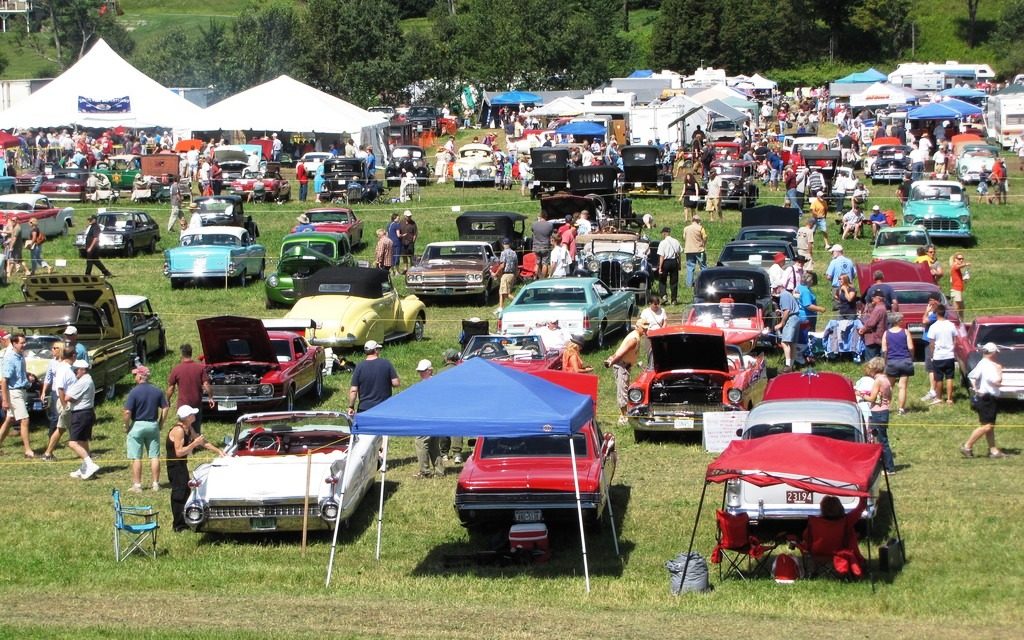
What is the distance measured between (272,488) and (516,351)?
22.7ft

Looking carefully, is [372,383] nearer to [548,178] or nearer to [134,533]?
[134,533]

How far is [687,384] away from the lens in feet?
61.3

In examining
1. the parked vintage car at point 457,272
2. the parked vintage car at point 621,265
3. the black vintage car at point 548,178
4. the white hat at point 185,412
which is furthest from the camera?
the black vintage car at point 548,178

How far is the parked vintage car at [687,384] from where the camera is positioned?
60.3 feet

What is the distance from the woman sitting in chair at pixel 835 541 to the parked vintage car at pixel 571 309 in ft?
34.3

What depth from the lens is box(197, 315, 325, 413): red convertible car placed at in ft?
65.7

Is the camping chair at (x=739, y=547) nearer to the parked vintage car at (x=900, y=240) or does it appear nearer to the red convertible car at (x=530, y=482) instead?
the red convertible car at (x=530, y=482)

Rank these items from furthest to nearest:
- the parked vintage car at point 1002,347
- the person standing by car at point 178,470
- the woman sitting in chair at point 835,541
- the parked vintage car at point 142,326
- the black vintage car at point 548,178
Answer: the black vintage car at point 548,178 → the parked vintage car at point 142,326 → the parked vintage car at point 1002,347 → the person standing by car at point 178,470 → the woman sitting in chair at point 835,541

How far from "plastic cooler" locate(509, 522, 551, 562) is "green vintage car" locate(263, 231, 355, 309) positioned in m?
14.7

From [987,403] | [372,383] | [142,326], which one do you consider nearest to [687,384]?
[987,403]

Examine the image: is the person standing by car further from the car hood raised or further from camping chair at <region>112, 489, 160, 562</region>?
the car hood raised

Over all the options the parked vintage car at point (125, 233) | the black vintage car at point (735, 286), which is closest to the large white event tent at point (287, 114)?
the parked vintage car at point (125, 233)

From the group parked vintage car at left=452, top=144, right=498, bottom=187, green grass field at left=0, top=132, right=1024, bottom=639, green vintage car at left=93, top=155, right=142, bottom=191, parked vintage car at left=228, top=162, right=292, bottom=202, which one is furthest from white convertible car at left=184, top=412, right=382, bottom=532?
green vintage car at left=93, top=155, right=142, bottom=191

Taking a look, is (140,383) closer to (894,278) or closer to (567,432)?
(567,432)
